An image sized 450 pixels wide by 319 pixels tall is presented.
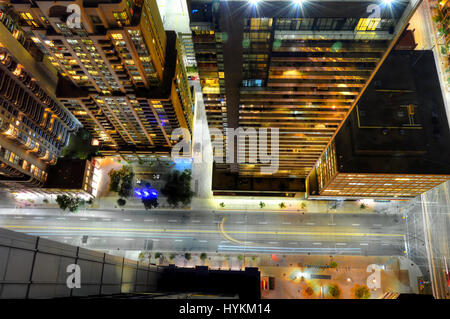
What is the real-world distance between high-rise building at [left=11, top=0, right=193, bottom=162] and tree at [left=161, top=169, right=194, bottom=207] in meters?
9.48

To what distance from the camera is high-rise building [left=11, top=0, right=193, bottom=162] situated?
43531 mm

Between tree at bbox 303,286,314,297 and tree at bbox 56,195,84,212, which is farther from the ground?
tree at bbox 56,195,84,212

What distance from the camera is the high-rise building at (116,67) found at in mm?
43531

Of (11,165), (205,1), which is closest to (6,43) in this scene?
(11,165)

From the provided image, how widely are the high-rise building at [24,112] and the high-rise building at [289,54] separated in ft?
177

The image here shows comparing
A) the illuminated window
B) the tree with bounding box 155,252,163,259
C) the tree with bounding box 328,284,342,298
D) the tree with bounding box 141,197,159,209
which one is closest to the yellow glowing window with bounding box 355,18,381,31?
the illuminated window

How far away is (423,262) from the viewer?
69.1m

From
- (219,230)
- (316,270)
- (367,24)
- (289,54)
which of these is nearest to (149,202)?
(219,230)

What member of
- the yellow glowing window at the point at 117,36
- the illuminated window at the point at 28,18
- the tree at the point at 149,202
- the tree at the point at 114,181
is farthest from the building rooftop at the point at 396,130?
the illuminated window at the point at 28,18

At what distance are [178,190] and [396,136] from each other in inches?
2295

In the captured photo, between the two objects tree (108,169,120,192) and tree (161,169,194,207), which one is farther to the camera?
tree (108,169,120,192)

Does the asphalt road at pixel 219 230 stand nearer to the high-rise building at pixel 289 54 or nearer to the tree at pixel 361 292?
the tree at pixel 361 292

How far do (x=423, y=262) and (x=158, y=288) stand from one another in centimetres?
7033

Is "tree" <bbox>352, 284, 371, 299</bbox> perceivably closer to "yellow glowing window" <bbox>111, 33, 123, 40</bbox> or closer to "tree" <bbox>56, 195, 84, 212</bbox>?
"yellow glowing window" <bbox>111, 33, 123, 40</bbox>
